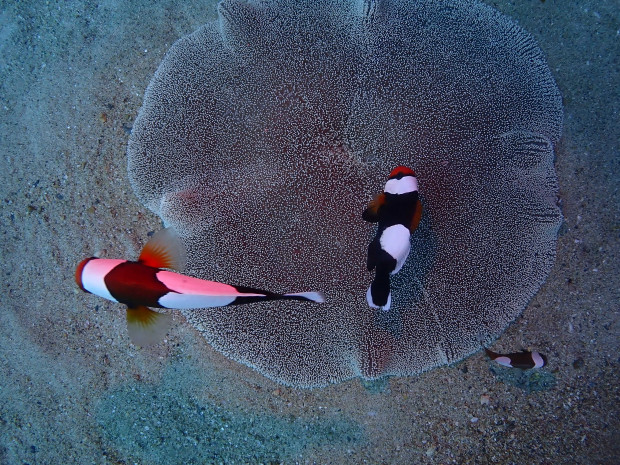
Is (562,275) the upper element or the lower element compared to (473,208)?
lower

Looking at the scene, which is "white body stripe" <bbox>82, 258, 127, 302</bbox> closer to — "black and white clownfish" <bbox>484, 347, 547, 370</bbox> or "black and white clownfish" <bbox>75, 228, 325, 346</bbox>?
"black and white clownfish" <bbox>75, 228, 325, 346</bbox>

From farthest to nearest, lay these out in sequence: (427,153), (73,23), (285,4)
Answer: (73,23)
(285,4)
(427,153)

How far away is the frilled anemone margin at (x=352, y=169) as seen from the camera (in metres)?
2.79

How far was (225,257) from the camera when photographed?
2.94m

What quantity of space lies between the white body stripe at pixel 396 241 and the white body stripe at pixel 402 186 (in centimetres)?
20

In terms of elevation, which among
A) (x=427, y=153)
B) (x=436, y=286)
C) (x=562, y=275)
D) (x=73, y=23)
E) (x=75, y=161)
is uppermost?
(x=73, y=23)

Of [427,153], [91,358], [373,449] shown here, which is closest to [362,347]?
[373,449]

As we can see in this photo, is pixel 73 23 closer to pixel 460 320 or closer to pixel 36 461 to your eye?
pixel 36 461

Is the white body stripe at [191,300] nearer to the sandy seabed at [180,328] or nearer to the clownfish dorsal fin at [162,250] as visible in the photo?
the clownfish dorsal fin at [162,250]

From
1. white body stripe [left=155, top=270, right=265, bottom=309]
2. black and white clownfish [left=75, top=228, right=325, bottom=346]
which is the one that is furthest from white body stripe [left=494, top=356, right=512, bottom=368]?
white body stripe [left=155, top=270, right=265, bottom=309]

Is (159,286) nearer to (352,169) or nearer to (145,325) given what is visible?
(145,325)

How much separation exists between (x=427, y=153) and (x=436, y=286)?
2.89 ft

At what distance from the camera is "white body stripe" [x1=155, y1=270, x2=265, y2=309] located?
6.54ft

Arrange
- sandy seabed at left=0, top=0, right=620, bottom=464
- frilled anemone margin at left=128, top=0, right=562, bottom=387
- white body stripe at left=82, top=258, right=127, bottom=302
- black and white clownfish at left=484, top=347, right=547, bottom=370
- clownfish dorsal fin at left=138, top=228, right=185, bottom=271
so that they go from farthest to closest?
sandy seabed at left=0, top=0, right=620, bottom=464
black and white clownfish at left=484, top=347, right=547, bottom=370
frilled anemone margin at left=128, top=0, right=562, bottom=387
clownfish dorsal fin at left=138, top=228, right=185, bottom=271
white body stripe at left=82, top=258, right=127, bottom=302
